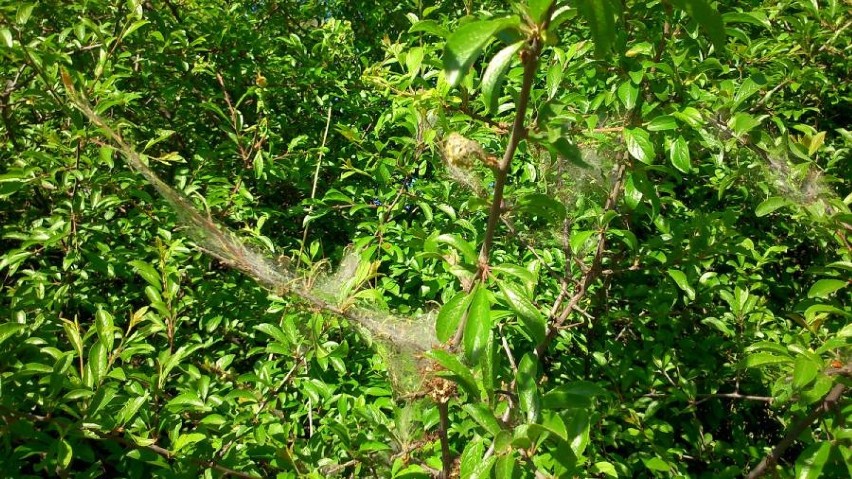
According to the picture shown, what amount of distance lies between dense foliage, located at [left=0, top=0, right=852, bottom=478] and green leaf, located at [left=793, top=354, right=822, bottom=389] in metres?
0.01

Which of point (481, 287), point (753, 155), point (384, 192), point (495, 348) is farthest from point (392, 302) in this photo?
point (753, 155)

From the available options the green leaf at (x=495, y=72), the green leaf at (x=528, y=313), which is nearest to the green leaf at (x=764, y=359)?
the green leaf at (x=528, y=313)

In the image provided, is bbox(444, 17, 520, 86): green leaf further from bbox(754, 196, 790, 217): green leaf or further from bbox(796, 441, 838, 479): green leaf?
bbox(796, 441, 838, 479): green leaf

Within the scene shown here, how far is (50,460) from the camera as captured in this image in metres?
1.34

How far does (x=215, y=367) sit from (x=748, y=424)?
2.59 m

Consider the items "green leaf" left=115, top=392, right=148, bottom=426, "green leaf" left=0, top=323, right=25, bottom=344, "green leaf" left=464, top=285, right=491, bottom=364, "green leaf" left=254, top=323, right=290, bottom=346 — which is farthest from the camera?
"green leaf" left=254, top=323, right=290, bottom=346

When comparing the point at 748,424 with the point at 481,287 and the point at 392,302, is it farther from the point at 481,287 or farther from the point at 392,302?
the point at 481,287

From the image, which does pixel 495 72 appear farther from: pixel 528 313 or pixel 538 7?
pixel 528 313

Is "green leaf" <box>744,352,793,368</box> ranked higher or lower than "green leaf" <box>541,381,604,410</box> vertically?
lower

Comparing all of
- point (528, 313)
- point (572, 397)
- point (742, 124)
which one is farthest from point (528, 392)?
point (742, 124)

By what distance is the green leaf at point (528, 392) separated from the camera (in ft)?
3.73

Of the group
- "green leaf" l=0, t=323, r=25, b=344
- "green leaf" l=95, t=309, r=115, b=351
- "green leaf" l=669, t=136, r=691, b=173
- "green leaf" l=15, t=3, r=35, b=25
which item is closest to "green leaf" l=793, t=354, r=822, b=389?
"green leaf" l=669, t=136, r=691, b=173

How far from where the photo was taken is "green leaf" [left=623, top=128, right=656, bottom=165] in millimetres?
1315

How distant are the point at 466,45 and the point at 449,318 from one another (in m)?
0.54
